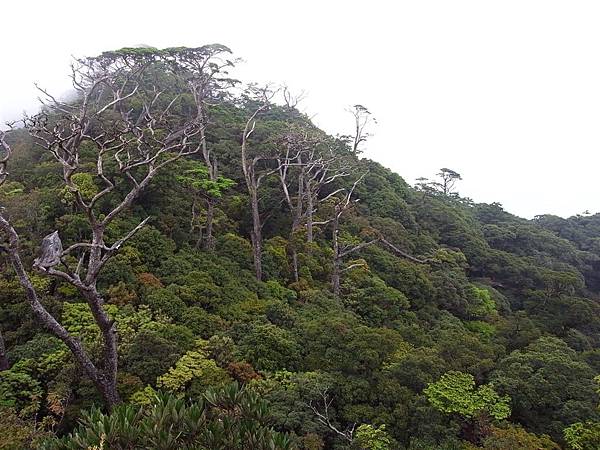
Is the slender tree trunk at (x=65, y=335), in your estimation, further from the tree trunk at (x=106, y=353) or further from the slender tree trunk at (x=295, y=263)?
the slender tree trunk at (x=295, y=263)

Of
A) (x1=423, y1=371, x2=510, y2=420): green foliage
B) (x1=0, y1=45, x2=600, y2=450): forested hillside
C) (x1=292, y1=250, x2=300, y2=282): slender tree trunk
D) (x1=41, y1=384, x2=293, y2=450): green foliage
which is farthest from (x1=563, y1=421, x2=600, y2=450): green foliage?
(x1=292, y1=250, x2=300, y2=282): slender tree trunk

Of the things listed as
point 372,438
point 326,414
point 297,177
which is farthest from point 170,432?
point 297,177

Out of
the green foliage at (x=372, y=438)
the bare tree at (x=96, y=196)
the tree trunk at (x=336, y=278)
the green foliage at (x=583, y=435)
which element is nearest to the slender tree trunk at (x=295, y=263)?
the tree trunk at (x=336, y=278)

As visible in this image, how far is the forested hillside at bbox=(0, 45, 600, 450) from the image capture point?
26.7ft

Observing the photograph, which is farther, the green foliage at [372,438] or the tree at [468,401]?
the tree at [468,401]

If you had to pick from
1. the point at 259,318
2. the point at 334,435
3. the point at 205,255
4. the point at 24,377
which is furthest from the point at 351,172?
the point at 24,377

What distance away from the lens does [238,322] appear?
12109mm

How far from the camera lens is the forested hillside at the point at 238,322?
8.12m

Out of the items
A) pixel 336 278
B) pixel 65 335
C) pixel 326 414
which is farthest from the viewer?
pixel 336 278

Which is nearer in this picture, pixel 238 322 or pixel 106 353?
pixel 106 353

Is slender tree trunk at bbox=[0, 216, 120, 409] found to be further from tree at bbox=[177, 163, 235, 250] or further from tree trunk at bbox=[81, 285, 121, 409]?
tree at bbox=[177, 163, 235, 250]

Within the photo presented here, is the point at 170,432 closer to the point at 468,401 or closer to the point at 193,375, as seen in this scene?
the point at 193,375

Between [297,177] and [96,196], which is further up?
[297,177]

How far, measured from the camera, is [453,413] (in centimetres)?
950
